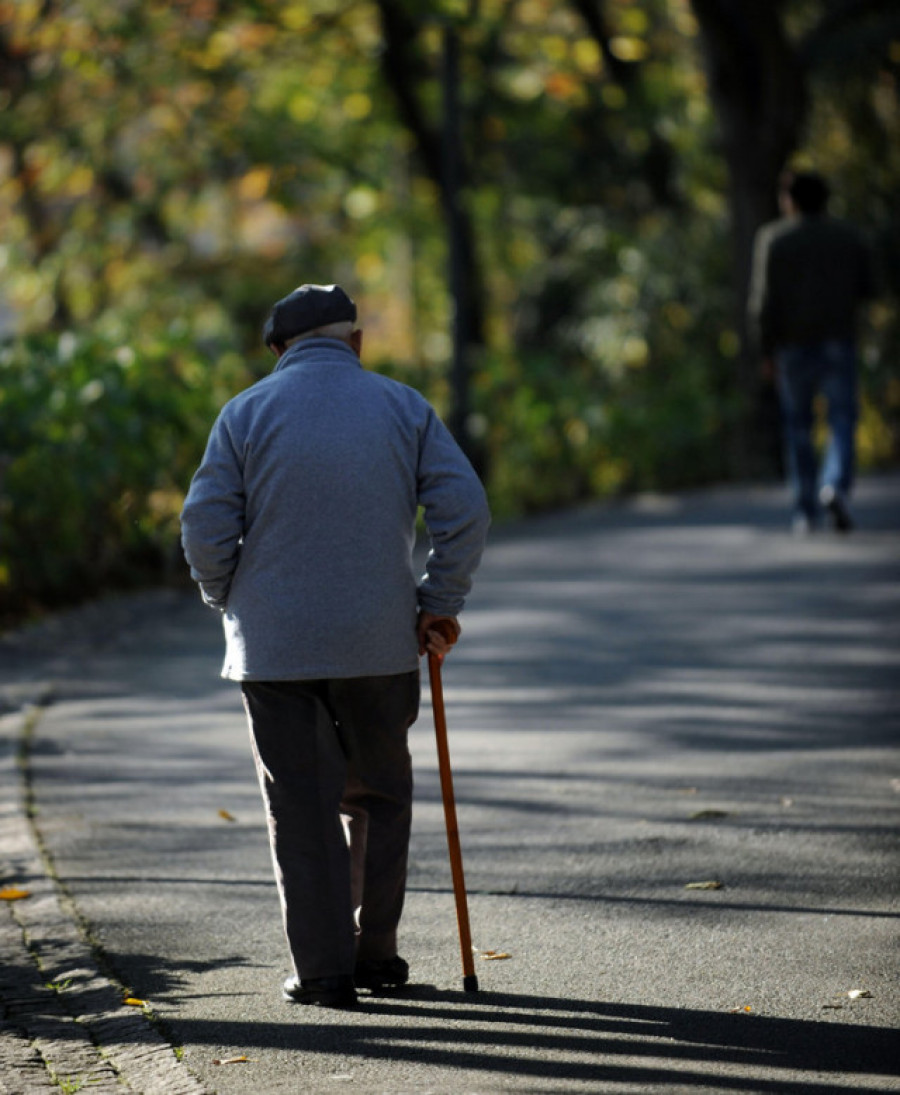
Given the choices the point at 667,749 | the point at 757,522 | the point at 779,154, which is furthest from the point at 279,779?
the point at 779,154

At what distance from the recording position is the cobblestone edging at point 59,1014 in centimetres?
420

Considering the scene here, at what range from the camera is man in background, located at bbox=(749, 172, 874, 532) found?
38.9 feet

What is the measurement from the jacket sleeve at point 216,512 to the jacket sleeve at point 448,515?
0.45 m

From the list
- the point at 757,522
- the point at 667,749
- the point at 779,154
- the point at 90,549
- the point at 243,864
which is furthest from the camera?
the point at 779,154

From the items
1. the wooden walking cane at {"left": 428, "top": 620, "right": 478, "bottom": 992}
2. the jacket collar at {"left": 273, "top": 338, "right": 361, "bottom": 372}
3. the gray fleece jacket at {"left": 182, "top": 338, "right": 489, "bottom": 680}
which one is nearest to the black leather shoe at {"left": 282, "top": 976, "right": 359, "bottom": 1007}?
the wooden walking cane at {"left": 428, "top": 620, "right": 478, "bottom": 992}

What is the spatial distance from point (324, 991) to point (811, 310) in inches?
320

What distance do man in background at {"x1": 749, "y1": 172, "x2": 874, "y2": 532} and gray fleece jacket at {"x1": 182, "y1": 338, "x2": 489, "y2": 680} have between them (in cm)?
Answer: 757

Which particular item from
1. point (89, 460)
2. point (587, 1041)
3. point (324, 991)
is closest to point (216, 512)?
point (324, 991)

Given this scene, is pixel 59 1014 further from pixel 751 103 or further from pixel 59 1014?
pixel 751 103

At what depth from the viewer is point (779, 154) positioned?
18844 mm

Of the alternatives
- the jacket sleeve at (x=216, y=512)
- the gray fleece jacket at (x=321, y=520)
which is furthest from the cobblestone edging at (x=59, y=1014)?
the jacket sleeve at (x=216, y=512)

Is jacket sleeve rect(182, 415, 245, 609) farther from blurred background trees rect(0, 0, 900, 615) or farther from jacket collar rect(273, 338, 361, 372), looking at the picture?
blurred background trees rect(0, 0, 900, 615)

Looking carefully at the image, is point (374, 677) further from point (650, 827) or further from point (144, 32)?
point (144, 32)

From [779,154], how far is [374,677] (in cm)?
1513
